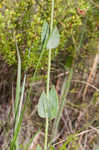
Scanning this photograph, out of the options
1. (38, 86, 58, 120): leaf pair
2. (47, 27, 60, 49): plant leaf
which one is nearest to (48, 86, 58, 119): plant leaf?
(38, 86, 58, 120): leaf pair

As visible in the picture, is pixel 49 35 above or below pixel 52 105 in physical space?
above

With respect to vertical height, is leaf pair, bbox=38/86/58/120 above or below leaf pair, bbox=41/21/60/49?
below

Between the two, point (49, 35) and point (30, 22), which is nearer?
point (49, 35)

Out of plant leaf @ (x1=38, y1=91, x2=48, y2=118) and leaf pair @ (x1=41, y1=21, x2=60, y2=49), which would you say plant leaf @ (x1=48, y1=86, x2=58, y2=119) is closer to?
plant leaf @ (x1=38, y1=91, x2=48, y2=118)

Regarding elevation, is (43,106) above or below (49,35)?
below

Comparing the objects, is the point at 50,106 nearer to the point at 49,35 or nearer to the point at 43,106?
the point at 43,106

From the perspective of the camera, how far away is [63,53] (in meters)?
1.26

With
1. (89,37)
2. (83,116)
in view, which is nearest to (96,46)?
(89,37)

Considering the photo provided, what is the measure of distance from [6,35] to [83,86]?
0.49 m

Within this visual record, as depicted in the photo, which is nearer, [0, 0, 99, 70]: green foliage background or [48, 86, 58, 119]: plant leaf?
[48, 86, 58, 119]: plant leaf

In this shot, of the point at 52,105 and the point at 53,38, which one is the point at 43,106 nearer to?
the point at 52,105

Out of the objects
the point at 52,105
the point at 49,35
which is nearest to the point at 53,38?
the point at 49,35

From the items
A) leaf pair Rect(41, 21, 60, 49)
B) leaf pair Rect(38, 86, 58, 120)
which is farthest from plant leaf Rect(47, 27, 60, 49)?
leaf pair Rect(38, 86, 58, 120)

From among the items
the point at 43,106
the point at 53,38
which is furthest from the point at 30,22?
the point at 43,106
